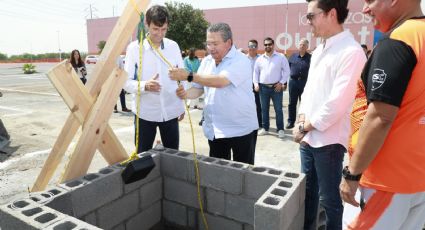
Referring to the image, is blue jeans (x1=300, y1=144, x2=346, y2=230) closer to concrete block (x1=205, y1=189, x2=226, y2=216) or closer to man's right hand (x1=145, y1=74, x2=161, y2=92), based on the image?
concrete block (x1=205, y1=189, x2=226, y2=216)

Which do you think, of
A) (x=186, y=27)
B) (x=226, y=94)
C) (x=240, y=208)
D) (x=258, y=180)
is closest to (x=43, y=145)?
(x=226, y=94)

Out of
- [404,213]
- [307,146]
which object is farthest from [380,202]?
[307,146]

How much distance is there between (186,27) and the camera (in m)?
31.7

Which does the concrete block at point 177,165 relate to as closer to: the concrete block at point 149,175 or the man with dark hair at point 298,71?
the concrete block at point 149,175

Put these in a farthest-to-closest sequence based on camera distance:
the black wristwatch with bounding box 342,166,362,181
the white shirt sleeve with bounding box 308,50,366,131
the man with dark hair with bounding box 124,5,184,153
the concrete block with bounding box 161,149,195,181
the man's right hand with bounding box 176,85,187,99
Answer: the man with dark hair with bounding box 124,5,184,153 → the man's right hand with bounding box 176,85,187,99 → the concrete block with bounding box 161,149,195,181 → the white shirt sleeve with bounding box 308,50,366,131 → the black wristwatch with bounding box 342,166,362,181

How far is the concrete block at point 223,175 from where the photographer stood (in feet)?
8.61

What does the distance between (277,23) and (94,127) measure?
3720 centimetres

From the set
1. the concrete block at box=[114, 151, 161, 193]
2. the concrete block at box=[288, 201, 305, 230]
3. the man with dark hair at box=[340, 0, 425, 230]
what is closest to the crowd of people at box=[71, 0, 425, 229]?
the man with dark hair at box=[340, 0, 425, 230]

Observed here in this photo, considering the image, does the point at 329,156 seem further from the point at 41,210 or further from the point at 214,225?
the point at 41,210

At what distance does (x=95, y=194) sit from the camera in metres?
2.48

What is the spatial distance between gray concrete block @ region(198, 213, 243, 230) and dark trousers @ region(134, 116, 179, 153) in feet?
3.02

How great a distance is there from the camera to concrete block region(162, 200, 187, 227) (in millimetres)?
3086

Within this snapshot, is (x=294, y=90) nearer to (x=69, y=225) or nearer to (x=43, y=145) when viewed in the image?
(x=43, y=145)

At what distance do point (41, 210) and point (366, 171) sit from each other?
6.30 ft
